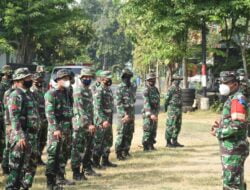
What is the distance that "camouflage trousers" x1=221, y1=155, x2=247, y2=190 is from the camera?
22.0 feet

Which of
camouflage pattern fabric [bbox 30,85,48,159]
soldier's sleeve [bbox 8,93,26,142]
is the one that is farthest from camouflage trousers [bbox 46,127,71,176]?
camouflage pattern fabric [bbox 30,85,48,159]

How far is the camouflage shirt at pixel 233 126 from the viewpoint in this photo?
253 inches

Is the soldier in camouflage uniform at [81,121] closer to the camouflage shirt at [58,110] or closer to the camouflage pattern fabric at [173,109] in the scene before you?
the camouflage shirt at [58,110]

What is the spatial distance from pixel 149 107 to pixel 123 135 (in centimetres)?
128

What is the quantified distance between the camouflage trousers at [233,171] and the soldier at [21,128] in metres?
2.68

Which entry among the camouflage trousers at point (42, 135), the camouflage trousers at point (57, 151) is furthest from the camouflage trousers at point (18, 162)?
the camouflage trousers at point (42, 135)

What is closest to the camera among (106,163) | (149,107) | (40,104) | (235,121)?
(235,121)

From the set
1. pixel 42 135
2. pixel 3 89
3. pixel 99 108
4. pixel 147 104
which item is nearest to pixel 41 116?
pixel 42 135

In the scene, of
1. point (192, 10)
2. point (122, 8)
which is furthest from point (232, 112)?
point (122, 8)

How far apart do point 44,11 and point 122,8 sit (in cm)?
532

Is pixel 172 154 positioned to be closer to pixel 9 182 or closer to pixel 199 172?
pixel 199 172

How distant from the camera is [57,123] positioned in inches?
322

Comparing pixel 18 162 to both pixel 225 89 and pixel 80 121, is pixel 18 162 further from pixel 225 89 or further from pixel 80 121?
pixel 225 89

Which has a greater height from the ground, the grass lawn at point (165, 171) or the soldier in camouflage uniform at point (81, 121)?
the soldier in camouflage uniform at point (81, 121)
